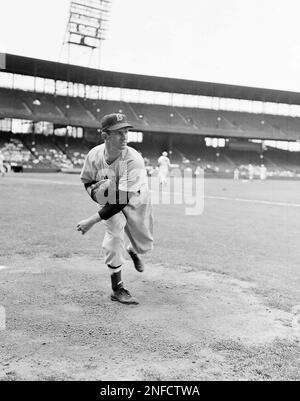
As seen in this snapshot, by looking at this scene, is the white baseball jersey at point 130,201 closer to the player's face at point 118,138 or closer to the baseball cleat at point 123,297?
the player's face at point 118,138

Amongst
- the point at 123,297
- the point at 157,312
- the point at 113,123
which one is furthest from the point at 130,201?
the point at 157,312

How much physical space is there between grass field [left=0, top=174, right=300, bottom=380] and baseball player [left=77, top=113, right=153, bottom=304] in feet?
1.35

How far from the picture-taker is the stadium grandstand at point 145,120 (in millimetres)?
41094

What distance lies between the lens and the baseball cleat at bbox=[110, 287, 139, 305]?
3.94 meters

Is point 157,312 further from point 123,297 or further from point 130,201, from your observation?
point 130,201

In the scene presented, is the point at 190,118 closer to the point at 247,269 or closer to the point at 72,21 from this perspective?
the point at 72,21

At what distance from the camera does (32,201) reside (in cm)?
1354

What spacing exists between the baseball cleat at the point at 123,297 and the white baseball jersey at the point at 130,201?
25 centimetres

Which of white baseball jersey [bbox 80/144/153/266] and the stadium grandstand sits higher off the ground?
the stadium grandstand

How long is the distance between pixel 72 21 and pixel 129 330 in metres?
46.4

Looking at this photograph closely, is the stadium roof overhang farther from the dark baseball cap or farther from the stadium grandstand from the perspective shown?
the dark baseball cap

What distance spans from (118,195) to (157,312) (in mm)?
1040

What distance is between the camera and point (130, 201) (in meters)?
4.11

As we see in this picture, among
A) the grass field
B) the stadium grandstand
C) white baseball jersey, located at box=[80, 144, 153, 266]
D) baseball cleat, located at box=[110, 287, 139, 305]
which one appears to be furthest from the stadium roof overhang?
baseball cleat, located at box=[110, 287, 139, 305]
